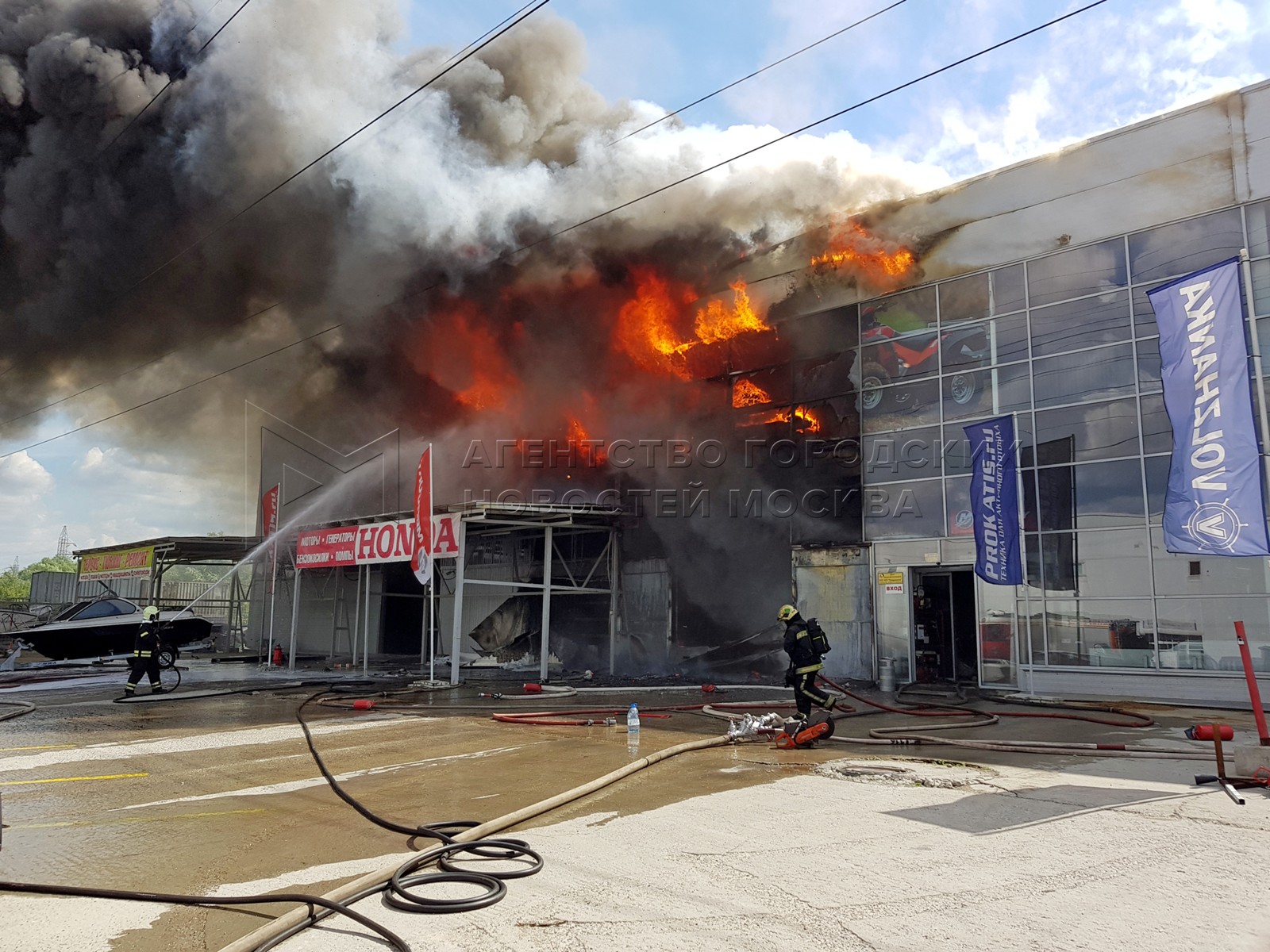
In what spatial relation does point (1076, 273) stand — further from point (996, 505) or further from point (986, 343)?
point (996, 505)

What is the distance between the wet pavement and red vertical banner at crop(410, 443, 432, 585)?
3714 mm

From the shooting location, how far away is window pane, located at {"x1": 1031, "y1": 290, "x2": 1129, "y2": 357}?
14.9 meters

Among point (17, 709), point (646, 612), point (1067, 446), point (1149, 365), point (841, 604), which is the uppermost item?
point (1149, 365)

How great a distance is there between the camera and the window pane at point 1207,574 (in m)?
13.0

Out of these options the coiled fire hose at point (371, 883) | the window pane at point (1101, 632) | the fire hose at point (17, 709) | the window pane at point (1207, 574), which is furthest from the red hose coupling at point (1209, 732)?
the fire hose at point (17, 709)

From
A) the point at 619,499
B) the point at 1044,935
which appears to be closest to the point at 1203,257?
the point at 619,499

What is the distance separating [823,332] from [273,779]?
47.9 ft

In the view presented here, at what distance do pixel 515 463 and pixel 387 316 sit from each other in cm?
553

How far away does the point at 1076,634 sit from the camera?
14.8 m

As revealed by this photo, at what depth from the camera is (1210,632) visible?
44.0ft

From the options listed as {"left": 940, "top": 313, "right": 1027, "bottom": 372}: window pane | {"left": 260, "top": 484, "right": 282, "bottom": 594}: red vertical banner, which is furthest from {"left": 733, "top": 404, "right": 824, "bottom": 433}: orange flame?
{"left": 260, "top": 484, "right": 282, "bottom": 594}: red vertical banner

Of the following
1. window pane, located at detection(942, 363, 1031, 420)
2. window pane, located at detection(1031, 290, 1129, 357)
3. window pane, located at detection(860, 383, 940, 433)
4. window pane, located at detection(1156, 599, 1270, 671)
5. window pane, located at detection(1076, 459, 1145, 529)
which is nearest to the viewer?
window pane, located at detection(1156, 599, 1270, 671)

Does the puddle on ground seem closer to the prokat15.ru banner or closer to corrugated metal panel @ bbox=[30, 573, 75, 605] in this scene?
the prokat15.ru banner

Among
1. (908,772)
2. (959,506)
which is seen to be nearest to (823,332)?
(959,506)
